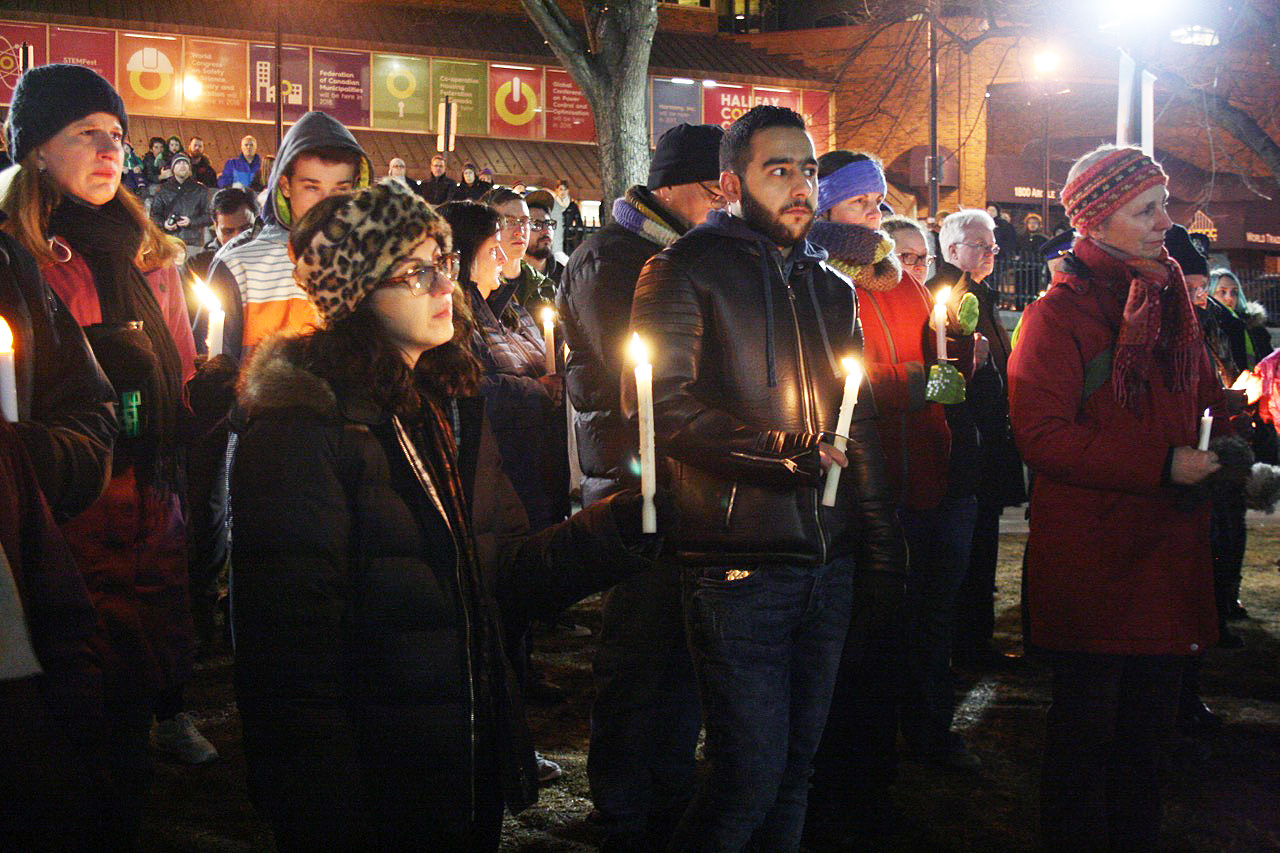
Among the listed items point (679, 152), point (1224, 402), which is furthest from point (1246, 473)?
point (679, 152)

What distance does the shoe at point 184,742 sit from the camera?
16.5 feet

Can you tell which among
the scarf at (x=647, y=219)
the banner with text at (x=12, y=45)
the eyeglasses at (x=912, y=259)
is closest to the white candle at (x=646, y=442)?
the scarf at (x=647, y=219)

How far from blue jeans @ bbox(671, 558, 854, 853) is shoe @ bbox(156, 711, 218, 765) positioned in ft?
8.42

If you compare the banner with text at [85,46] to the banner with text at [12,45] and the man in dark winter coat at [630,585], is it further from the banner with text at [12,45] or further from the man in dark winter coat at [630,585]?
the man in dark winter coat at [630,585]

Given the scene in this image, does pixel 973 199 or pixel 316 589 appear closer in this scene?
pixel 316 589

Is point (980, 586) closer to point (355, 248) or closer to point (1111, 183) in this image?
point (1111, 183)

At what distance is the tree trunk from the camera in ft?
50.9

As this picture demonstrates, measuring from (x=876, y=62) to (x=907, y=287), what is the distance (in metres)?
30.2

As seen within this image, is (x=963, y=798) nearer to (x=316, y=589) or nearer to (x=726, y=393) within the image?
(x=726, y=393)

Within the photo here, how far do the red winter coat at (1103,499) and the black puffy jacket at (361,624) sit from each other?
5.55ft

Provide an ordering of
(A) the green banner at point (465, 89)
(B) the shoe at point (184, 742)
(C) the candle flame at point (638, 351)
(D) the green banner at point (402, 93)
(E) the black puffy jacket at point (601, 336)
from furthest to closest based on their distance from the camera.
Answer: (A) the green banner at point (465, 89)
(D) the green banner at point (402, 93)
(B) the shoe at point (184, 742)
(E) the black puffy jacket at point (601, 336)
(C) the candle flame at point (638, 351)

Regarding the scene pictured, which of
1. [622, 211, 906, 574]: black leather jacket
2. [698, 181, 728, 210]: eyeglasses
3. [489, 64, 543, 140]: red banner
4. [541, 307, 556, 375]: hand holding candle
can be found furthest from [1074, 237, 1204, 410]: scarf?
[489, 64, 543, 140]: red banner

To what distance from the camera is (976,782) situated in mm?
4918

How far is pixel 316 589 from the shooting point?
2.33 metres
